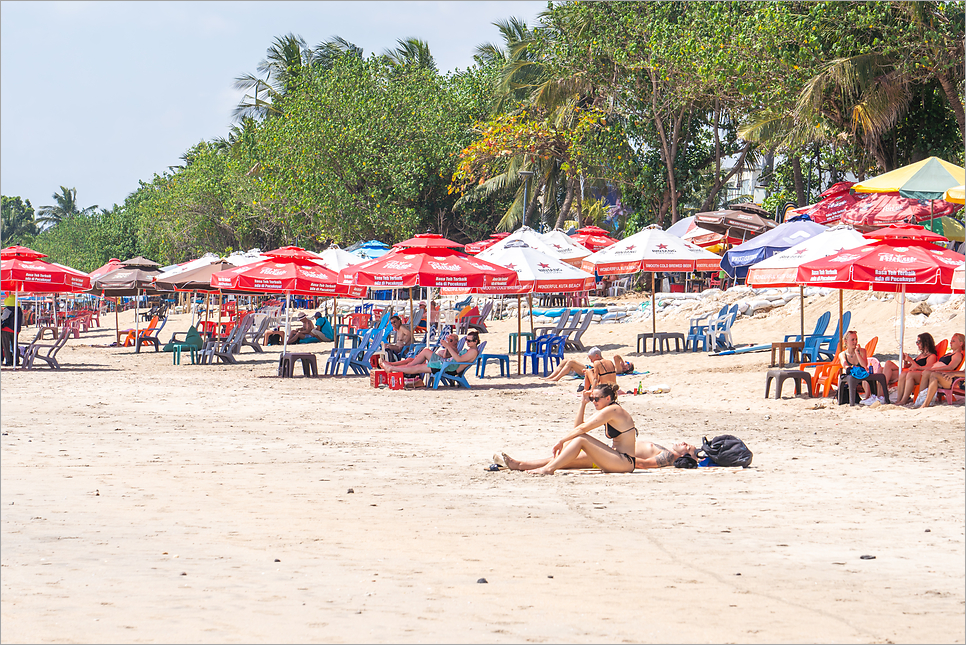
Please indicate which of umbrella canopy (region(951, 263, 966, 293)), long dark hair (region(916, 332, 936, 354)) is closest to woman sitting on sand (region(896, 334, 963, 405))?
long dark hair (region(916, 332, 936, 354))

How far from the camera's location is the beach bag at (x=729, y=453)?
27.5 ft

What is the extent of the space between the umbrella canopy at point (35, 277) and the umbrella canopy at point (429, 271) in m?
5.47

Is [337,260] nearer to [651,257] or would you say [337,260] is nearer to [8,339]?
[8,339]

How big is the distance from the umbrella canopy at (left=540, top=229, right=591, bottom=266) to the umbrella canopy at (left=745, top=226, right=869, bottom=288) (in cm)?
861

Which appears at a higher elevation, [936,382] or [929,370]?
[929,370]

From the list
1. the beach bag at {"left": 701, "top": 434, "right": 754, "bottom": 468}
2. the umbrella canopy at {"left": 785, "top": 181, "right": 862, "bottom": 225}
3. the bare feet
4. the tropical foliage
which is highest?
the tropical foliage

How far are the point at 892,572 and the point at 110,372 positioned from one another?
603 inches

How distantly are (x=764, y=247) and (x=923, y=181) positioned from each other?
15.2 feet

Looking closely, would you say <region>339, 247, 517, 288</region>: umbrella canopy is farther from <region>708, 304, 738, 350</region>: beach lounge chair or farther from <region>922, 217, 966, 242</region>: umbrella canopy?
<region>922, 217, 966, 242</region>: umbrella canopy

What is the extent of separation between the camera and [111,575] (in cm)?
489

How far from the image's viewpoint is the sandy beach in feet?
14.1

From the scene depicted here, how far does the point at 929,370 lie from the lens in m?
12.2

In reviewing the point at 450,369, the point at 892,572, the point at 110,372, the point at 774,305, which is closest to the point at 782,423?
the point at 450,369

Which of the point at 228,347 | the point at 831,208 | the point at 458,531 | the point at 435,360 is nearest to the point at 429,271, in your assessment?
the point at 435,360
